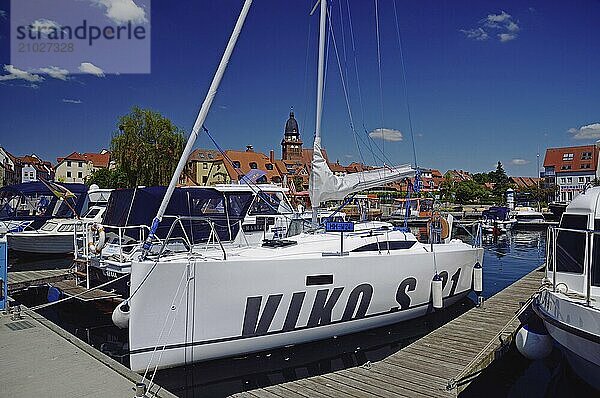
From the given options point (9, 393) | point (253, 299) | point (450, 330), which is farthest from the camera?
point (450, 330)

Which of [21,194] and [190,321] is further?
[21,194]

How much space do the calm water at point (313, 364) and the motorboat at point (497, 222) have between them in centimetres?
2504

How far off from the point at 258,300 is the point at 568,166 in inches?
3115

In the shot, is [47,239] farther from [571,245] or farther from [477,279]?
[571,245]

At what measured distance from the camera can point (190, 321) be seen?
7465 mm

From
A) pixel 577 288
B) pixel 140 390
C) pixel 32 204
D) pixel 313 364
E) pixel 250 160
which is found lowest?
pixel 313 364

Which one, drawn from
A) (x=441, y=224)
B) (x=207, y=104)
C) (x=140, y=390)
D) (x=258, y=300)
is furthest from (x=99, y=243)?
(x=441, y=224)

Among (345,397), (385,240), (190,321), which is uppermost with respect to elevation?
(385,240)

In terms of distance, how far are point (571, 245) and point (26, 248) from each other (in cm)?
1937

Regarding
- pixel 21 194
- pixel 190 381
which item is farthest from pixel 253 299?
pixel 21 194

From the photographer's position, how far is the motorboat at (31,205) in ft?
68.4

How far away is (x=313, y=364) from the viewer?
8477mm

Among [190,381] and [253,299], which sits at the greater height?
[253,299]

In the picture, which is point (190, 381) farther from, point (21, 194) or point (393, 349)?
point (21, 194)
